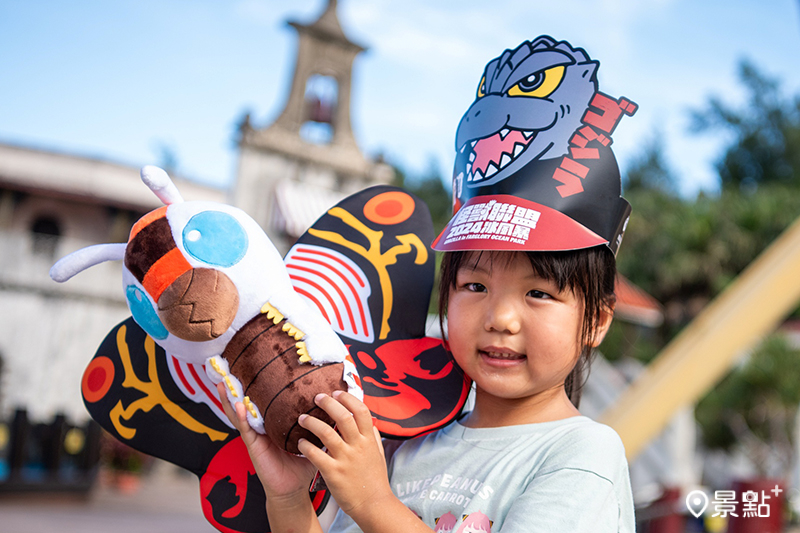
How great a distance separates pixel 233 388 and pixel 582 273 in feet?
1.64

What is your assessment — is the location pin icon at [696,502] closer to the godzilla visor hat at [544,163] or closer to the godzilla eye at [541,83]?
the godzilla visor hat at [544,163]

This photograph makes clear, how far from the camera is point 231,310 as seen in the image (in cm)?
90

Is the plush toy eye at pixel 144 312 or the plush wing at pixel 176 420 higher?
the plush toy eye at pixel 144 312

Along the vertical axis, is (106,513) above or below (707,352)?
below

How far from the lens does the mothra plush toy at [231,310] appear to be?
0.88 metres

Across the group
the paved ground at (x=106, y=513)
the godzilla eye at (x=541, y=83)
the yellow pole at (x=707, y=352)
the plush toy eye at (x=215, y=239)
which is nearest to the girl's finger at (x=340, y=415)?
the plush toy eye at (x=215, y=239)

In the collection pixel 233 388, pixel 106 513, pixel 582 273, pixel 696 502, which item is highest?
pixel 582 273

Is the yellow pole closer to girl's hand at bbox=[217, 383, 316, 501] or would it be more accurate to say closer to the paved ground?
girl's hand at bbox=[217, 383, 316, 501]

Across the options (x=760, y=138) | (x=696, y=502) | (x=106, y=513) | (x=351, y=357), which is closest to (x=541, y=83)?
(x=351, y=357)

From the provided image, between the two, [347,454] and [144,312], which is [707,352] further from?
[144,312]

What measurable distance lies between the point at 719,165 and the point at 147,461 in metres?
17.3

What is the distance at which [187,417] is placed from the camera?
107 cm

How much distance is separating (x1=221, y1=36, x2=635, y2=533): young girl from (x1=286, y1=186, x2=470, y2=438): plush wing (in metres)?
0.09

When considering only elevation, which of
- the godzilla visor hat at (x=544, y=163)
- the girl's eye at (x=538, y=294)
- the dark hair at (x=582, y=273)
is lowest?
the girl's eye at (x=538, y=294)
